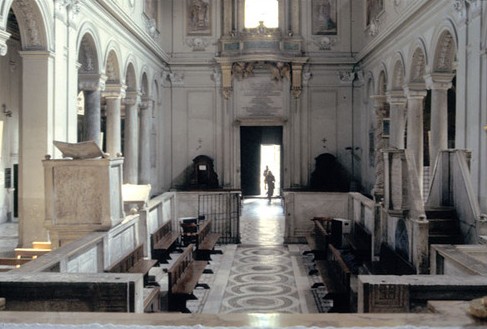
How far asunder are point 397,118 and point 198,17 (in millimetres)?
8758

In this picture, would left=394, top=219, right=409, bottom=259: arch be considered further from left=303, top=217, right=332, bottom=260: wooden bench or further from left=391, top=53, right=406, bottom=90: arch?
left=391, top=53, right=406, bottom=90: arch

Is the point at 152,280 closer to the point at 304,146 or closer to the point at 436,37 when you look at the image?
the point at 436,37

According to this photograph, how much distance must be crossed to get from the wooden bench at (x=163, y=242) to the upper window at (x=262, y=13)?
10188 millimetres

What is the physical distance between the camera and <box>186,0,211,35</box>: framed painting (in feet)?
70.1

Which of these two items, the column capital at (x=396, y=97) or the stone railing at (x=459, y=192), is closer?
the stone railing at (x=459, y=192)

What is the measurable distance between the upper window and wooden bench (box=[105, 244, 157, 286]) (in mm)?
13787

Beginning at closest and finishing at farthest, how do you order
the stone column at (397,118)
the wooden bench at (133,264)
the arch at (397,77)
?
the wooden bench at (133,264) → the arch at (397,77) → the stone column at (397,118)

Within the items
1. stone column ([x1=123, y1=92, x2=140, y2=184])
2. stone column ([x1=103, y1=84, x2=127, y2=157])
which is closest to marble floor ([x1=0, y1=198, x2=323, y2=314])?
stone column ([x1=103, y1=84, x2=127, y2=157])

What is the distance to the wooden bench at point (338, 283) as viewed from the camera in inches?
316

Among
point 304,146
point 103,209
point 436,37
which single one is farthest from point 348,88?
point 103,209

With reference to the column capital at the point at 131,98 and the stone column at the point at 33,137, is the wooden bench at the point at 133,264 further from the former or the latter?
the column capital at the point at 131,98

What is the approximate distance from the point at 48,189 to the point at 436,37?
8596 millimetres

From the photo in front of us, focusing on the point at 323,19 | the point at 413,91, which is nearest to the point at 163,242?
the point at 413,91

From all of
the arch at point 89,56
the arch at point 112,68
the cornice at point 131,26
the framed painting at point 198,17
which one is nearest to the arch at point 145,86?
the cornice at point 131,26
